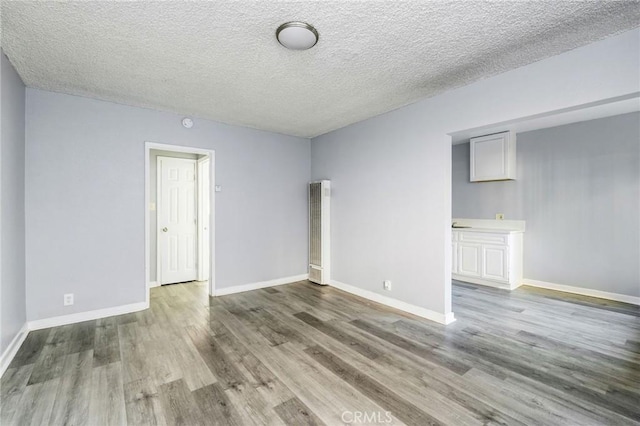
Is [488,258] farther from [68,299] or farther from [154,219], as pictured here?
[68,299]

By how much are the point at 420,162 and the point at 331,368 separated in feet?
7.72

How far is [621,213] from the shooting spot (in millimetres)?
3834

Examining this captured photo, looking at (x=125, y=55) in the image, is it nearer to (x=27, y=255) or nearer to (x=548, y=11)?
(x=27, y=255)

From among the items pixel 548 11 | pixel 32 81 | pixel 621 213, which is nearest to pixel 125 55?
pixel 32 81

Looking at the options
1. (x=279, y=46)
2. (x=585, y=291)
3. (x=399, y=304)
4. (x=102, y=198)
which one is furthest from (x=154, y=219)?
(x=585, y=291)

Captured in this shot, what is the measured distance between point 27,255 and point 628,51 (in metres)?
5.42

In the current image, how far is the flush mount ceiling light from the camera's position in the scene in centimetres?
191

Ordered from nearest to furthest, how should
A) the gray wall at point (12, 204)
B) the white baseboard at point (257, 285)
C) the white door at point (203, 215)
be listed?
the gray wall at point (12, 204), the white baseboard at point (257, 285), the white door at point (203, 215)

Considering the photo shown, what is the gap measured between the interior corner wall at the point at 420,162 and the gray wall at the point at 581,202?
243 cm

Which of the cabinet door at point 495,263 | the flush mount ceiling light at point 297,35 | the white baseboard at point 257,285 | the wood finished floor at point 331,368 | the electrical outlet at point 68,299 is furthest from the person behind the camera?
the cabinet door at point 495,263

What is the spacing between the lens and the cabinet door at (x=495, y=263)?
14.2ft

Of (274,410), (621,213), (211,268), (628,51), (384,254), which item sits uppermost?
(628,51)

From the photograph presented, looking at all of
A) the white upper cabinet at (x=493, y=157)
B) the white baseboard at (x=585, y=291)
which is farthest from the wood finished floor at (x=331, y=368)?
the white upper cabinet at (x=493, y=157)

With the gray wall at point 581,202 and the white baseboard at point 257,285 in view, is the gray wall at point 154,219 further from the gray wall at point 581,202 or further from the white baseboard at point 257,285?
the gray wall at point 581,202
